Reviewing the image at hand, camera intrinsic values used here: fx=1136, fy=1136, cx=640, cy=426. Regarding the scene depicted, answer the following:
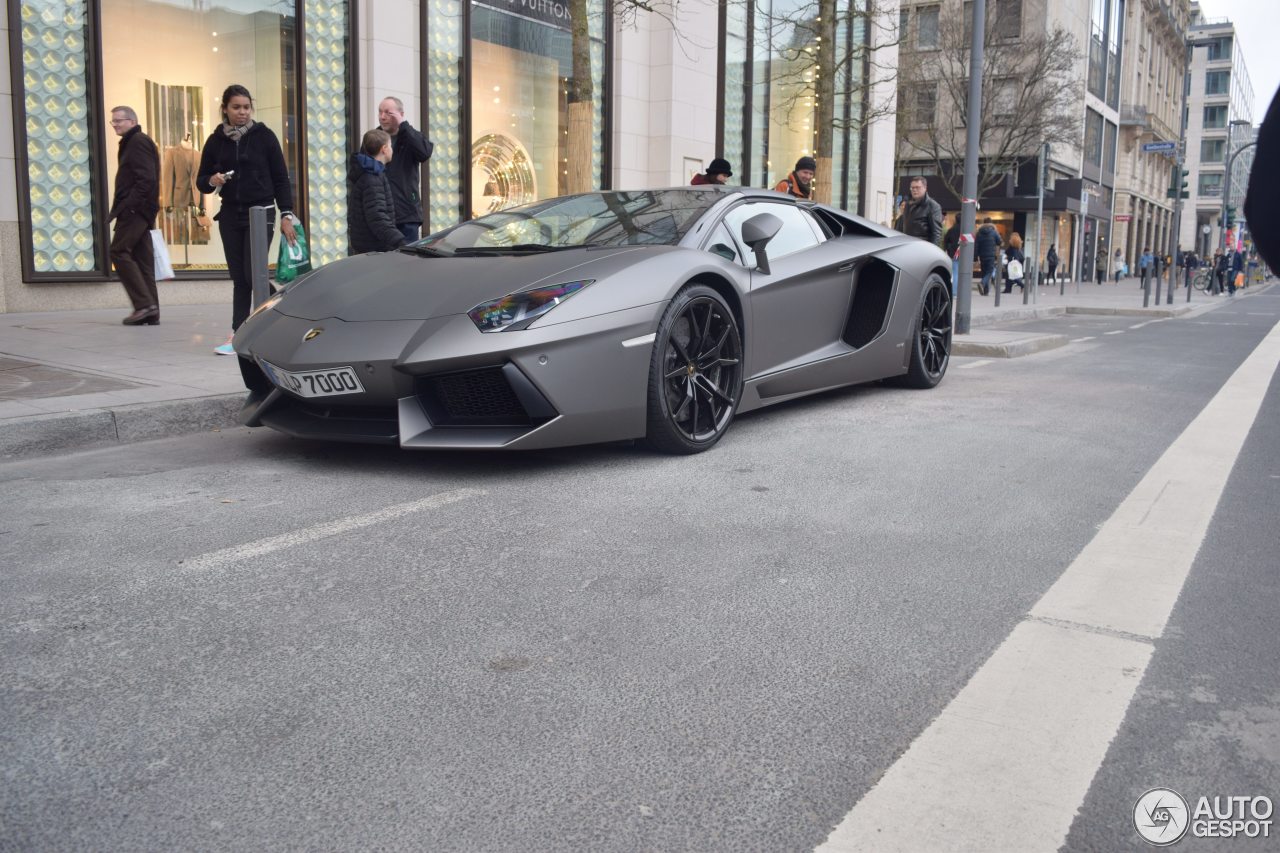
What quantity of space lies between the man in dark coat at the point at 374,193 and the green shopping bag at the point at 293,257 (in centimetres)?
38

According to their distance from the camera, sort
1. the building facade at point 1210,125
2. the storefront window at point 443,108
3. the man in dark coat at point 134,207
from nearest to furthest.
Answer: the man in dark coat at point 134,207 → the storefront window at point 443,108 → the building facade at point 1210,125

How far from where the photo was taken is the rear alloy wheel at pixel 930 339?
6.98 m

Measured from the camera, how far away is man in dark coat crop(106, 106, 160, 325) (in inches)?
366

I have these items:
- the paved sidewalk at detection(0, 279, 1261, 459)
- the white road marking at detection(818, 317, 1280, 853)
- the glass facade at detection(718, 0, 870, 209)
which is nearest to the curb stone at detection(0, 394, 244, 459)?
the paved sidewalk at detection(0, 279, 1261, 459)

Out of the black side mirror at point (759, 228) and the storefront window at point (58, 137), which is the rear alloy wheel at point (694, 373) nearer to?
the black side mirror at point (759, 228)

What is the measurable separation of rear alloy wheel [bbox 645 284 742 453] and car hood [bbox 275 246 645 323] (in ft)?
1.21

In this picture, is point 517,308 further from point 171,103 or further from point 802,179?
point 171,103

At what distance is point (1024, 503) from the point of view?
421 cm

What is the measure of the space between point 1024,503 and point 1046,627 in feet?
4.74

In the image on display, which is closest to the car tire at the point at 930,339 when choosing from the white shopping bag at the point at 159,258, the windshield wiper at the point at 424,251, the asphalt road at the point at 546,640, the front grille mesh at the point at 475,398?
the asphalt road at the point at 546,640

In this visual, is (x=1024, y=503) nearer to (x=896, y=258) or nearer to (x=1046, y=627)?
(x=1046, y=627)

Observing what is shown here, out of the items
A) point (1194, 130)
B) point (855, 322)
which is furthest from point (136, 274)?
point (1194, 130)

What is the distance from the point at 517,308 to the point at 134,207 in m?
6.28

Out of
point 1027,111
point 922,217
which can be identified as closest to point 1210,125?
point 1027,111
